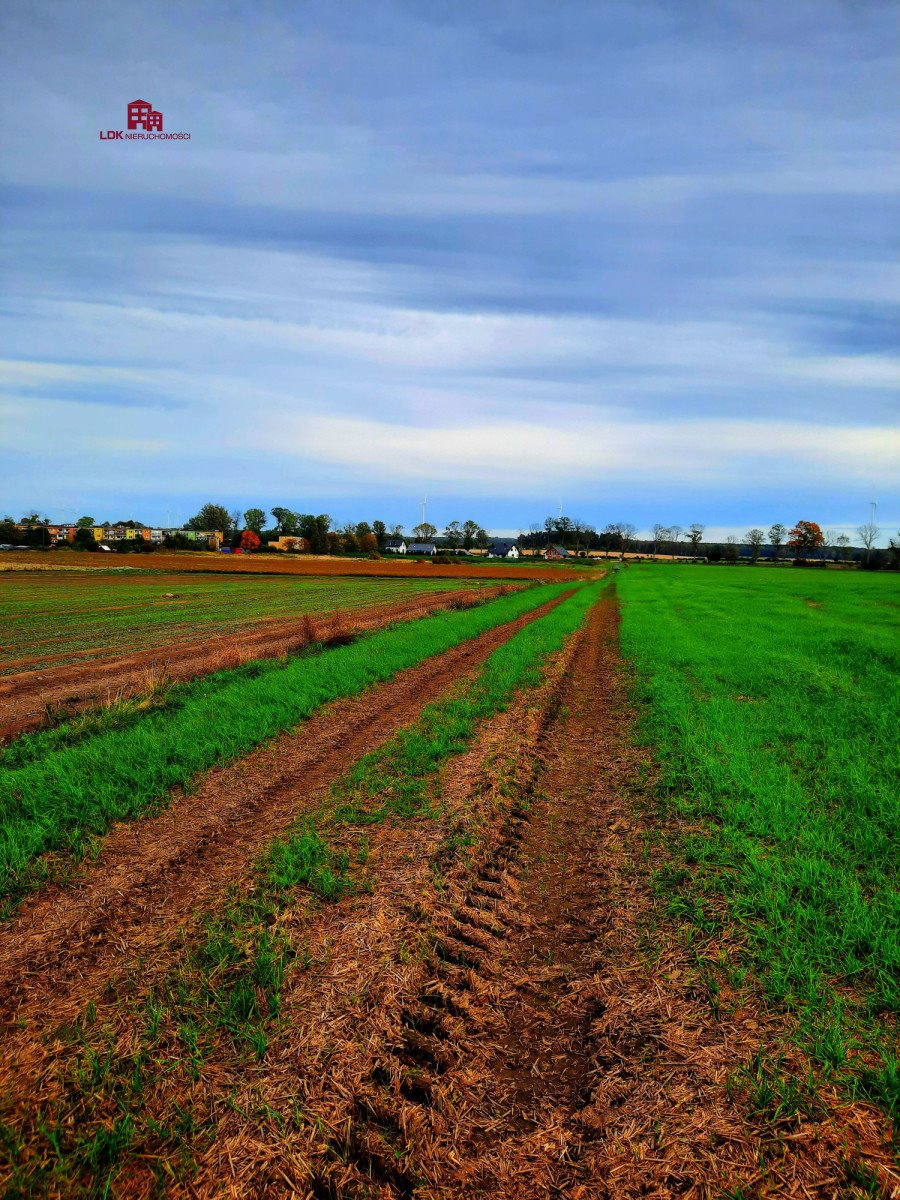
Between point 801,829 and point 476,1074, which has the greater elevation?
point 801,829

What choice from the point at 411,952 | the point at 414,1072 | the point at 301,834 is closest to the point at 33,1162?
the point at 414,1072

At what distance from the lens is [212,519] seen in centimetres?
17650

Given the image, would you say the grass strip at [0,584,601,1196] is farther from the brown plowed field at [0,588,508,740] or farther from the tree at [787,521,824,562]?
the tree at [787,521,824,562]

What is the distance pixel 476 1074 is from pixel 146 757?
675 centimetres

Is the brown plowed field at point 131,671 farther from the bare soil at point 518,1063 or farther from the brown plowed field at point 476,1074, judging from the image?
the bare soil at point 518,1063

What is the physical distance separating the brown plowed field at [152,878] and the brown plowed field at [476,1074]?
44 centimetres

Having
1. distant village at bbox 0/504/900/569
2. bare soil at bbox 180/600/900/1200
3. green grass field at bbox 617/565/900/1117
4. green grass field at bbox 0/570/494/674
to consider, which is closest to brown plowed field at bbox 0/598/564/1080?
bare soil at bbox 180/600/900/1200

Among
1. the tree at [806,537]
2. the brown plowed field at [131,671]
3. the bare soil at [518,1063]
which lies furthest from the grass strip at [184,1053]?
the tree at [806,537]

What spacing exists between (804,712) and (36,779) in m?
12.9

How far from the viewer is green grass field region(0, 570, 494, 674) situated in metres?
21.1

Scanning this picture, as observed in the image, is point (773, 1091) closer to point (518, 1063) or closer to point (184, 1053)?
point (518, 1063)

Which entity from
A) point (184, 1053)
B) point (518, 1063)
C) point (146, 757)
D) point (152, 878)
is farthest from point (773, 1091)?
point (146, 757)

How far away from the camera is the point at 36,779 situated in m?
7.67

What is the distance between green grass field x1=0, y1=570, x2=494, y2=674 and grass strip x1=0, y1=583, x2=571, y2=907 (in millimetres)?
9377
